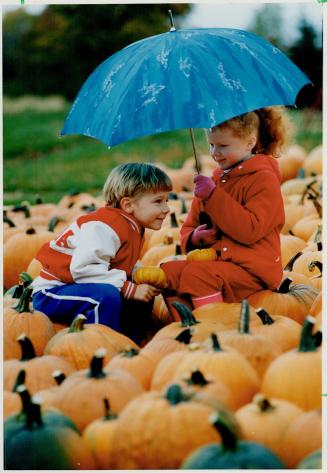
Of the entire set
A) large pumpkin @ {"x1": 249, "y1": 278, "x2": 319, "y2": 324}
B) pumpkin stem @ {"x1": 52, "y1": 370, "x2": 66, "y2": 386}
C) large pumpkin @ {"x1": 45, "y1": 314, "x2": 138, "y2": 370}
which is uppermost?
pumpkin stem @ {"x1": 52, "y1": 370, "x2": 66, "y2": 386}

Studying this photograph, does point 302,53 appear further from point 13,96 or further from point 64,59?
point 13,96

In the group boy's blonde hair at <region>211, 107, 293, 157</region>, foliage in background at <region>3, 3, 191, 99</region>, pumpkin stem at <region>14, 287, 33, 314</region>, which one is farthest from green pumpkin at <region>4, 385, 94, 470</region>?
foliage in background at <region>3, 3, 191, 99</region>

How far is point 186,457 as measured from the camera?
8.64 feet

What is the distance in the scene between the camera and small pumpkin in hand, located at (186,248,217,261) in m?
4.28

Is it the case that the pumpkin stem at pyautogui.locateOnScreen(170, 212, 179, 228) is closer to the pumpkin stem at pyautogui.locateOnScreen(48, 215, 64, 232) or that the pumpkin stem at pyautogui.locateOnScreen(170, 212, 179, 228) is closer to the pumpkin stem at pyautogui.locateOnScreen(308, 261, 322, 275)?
→ the pumpkin stem at pyautogui.locateOnScreen(48, 215, 64, 232)

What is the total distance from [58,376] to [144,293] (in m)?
0.99

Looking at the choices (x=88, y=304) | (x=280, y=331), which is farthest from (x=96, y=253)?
(x=280, y=331)

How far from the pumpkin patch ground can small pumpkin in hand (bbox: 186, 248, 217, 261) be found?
0.39m

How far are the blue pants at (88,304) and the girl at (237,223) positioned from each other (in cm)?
34

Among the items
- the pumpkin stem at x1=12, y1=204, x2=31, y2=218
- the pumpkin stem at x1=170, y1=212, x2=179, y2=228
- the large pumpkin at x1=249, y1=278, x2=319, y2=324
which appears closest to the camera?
the large pumpkin at x1=249, y1=278, x2=319, y2=324

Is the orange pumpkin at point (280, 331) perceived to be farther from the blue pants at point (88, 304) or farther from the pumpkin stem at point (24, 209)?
the pumpkin stem at point (24, 209)

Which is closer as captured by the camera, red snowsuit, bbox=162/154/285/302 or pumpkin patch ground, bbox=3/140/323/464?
pumpkin patch ground, bbox=3/140/323/464

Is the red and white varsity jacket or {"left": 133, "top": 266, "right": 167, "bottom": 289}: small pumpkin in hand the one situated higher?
the red and white varsity jacket

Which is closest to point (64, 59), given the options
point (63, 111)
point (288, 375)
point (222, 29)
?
point (63, 111)
